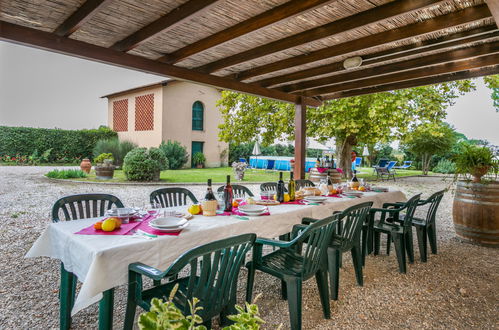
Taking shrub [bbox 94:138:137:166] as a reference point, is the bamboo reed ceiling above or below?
above

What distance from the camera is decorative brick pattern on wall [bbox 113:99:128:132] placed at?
712 inches

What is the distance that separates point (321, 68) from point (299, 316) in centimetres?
349

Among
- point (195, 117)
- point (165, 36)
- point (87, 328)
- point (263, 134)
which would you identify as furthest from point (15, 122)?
point (87, 328)

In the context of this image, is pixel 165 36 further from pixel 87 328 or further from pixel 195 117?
pixel 195 117

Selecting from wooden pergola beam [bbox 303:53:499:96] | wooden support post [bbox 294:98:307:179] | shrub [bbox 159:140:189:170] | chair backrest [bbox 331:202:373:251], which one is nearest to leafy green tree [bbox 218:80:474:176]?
wooden pergola beam [bbox 303:53:499:96]

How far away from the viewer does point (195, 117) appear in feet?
56.6

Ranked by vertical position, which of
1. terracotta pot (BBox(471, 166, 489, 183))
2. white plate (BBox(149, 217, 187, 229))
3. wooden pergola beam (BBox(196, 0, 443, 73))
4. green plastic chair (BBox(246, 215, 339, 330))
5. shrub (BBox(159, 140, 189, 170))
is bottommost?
green plastic chair (BBox(246, 215, 339, 330))

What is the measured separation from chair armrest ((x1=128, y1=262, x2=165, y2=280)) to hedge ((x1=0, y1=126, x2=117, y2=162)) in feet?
57.2

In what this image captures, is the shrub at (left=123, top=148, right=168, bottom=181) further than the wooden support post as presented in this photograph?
Yes

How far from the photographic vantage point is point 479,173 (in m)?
4.16

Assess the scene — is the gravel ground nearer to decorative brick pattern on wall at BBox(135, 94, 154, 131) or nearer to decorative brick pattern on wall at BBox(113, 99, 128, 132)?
decorative brick pattern on wall at BBox(135, 94, 154, 131)

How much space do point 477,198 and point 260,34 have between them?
3.64m

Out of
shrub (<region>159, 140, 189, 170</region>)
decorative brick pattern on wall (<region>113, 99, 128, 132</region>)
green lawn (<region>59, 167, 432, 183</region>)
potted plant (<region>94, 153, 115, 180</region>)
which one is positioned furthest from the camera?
decorative brick pattern on wall (<region>113, 99, 128, 132</region>)

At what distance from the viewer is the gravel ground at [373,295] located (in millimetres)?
2240
